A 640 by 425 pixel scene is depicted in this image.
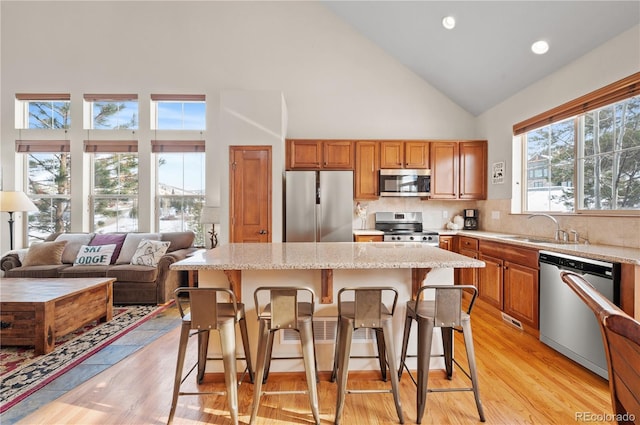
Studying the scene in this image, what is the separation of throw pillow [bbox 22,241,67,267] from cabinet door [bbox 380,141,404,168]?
4.66m

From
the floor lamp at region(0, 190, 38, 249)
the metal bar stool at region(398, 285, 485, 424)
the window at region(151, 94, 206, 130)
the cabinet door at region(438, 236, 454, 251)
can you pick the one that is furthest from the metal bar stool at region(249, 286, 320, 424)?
the floor lamp at region(0, 190, 38, 249)

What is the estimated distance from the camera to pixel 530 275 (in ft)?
9.30

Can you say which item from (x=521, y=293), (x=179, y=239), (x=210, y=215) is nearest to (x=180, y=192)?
(x=179, y=239)

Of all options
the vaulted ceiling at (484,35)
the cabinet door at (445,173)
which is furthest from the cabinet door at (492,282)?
the vaulted ceiling at (484,35)

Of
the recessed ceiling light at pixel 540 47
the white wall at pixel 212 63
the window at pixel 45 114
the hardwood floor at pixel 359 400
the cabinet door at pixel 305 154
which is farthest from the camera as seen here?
the window at pixel 45 114

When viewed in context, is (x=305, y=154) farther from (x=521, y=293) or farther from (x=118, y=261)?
(x=521, y=293)

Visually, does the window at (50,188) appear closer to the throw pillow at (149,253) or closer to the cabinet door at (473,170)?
the throw pillow at (149,253)

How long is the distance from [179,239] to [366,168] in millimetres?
2955

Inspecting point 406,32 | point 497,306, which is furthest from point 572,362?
point 406,32

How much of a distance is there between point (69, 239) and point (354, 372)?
14.8ft

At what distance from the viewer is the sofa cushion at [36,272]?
12.5 feet

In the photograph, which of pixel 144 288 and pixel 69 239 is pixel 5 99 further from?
pixel 144 288

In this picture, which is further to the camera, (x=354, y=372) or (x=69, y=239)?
(x=69, y=239)

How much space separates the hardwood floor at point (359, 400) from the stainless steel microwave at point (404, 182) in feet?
8.61
